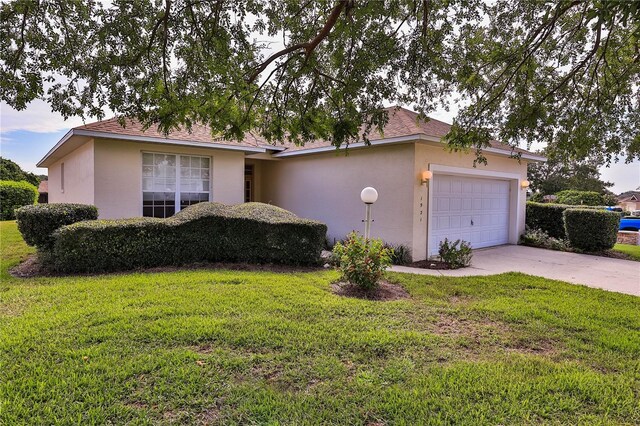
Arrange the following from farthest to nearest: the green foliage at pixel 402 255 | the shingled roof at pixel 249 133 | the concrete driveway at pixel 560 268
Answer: the green foliage at pixel 402 255 → the shingled roof at pixel 249 133 → the concrete driveway at pixel 560 268

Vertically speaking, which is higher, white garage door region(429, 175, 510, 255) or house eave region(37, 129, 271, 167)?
house eave region(37, 129, 271, 167)

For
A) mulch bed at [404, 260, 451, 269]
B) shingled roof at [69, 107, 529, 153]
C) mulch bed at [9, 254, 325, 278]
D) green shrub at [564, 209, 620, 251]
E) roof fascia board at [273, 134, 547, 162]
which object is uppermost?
shingled roof at [69, 107, 529, 153]

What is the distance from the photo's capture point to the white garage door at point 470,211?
10906 millimetres

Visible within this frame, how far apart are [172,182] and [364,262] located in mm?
7646

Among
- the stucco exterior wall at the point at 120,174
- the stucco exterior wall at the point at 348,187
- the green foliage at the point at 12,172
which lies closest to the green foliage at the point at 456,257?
the stucco exterior wall at the point at 348,187

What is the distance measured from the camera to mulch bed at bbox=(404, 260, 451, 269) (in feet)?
30.3

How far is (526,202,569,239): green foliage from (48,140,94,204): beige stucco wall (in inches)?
618

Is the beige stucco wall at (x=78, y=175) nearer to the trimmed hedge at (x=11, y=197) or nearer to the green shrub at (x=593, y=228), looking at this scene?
the trimmed hedge at (x=11, y=197)

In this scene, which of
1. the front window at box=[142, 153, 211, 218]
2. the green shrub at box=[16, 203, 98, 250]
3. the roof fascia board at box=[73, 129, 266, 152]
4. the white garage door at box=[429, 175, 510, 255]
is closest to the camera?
the green shrub at box=[16, 203, 98, 250]

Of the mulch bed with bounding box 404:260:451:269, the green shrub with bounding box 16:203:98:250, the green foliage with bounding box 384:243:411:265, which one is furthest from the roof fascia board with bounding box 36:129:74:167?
the mulch bed with bounding box 404:260:451:269

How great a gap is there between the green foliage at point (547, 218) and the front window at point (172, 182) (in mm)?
12616

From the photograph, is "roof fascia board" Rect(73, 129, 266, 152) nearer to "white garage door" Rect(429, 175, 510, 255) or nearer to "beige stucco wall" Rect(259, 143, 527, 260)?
"beige stucco wall" Rect(259, 143, 527, 260)

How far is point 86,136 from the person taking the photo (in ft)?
32.4

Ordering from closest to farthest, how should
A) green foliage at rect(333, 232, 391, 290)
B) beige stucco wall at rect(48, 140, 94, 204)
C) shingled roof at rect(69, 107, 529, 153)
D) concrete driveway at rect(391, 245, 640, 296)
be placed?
green foliage at rect(333, 232, 391, 290) → concrete driveway at rect(391, 245, 640, 296) → shingled roof at rect(69, 107, 529, 153) → beige stucco wall at rect(48, 140, 94, 204)
